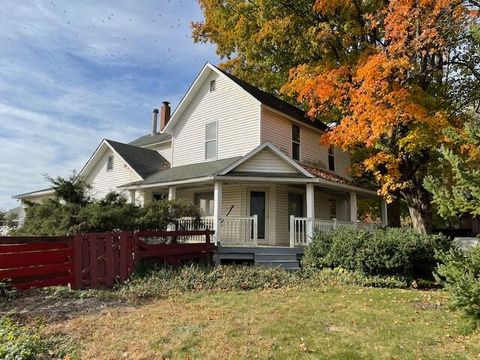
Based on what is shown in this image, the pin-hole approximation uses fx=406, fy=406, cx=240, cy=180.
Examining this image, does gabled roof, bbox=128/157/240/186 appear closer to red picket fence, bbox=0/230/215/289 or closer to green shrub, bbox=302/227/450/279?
red picket fence, bbox=0/230/215/289

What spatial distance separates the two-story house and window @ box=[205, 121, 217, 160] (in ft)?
0.15

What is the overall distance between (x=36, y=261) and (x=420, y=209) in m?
14.1

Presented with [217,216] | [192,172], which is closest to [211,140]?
[192,172]

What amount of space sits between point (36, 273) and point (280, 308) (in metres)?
5.47

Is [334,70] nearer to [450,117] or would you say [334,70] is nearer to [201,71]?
[450,117]

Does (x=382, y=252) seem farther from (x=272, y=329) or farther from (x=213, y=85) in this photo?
(x=213, y=85)

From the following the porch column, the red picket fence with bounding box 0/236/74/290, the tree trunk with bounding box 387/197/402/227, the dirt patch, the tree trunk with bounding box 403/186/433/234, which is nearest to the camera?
the dirt patch

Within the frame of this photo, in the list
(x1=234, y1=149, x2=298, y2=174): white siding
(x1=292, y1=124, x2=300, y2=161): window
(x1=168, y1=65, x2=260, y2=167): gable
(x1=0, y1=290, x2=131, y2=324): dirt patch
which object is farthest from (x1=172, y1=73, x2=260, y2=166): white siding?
(x1=0, y1=290, x2=131, y2=324): dirt patch

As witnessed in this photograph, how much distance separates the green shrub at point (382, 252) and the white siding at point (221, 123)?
A: 6.28m

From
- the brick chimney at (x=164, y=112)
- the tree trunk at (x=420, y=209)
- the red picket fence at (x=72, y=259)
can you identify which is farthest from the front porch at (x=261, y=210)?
the brick chimney at (x=164, y=112)

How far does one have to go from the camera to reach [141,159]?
2230cm

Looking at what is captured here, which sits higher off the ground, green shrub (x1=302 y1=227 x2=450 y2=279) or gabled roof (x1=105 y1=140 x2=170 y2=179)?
gabled roof (x1=105 y1=140 x2=170 y2=179)

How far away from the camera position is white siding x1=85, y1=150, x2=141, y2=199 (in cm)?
2159

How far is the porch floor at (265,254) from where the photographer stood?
1416 centimetres
